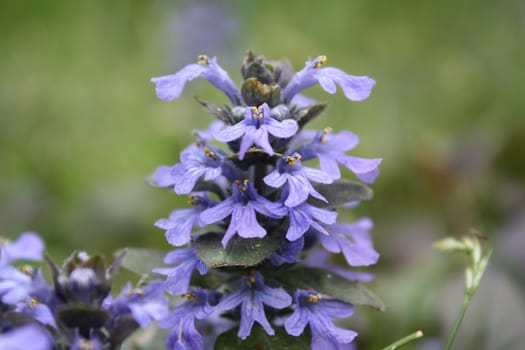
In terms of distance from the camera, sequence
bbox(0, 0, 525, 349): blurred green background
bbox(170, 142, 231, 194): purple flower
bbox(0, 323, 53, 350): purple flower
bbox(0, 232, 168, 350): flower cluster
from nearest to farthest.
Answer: bbox(0, 323, 53, 350): purple flower, bbox(0, 232, 168, 350): flower cluster, bbox(170, 142, 231, 194): purple flower, bbox(0, 0, 525, 349): blurred green background

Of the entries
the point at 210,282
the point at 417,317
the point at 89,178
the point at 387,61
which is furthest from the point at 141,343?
the point at 387,61

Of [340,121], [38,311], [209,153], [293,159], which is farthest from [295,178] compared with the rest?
[340,121]

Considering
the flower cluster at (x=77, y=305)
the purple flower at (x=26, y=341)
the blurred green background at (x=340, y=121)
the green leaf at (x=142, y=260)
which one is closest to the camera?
the purple flower at (x=26, y=341)

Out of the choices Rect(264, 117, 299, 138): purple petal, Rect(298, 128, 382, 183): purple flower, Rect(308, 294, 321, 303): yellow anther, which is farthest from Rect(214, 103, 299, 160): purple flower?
Rect(308, 294, 321, 303): yellow anther

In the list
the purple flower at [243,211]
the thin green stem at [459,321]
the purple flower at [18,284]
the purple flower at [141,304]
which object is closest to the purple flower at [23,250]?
the purple flower at [18,284]

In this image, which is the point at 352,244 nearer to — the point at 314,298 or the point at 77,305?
the point at 314,298

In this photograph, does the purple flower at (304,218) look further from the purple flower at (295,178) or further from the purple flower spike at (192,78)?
the purple flower spike at (192,78)

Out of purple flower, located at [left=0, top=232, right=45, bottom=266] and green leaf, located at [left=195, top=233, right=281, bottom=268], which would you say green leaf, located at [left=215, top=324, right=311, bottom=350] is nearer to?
green leaf, located at [left=195, top=233, right=281, bottom=268]
